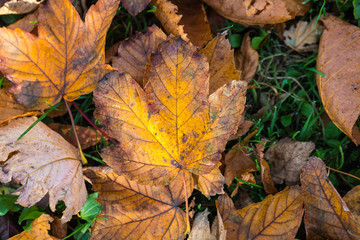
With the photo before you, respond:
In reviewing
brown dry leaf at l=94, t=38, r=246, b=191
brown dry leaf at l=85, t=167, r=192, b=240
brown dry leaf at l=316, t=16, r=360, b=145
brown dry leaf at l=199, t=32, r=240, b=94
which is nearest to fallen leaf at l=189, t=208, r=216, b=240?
Answer: brown dry leaf at l=85, t=167, r=192, b=240

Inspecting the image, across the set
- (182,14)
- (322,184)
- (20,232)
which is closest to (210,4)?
(182,14)

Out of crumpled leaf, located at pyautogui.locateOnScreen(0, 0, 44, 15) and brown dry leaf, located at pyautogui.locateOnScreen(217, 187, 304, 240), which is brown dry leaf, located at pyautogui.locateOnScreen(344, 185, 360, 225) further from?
crumpled leaf, located at pyautogui.locateOnScreen(0, 0, 44, 15)

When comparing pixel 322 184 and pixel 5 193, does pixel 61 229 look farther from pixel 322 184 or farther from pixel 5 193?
pixel 322 184

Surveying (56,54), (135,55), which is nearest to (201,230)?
(135,55)

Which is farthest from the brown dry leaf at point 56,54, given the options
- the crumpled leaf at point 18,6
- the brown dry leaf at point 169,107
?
the crumpled leaf at point 18,6

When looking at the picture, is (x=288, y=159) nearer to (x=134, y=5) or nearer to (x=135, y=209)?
(x=135, y=209)

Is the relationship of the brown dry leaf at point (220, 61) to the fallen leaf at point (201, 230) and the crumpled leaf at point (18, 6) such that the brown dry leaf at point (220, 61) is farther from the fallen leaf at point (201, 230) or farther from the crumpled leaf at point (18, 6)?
the crumpled leaf at point (18, 6)

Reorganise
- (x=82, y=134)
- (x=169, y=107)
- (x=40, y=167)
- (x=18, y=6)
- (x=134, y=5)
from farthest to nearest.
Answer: (x=82, y=134)
(x=18, y=6)
(x=134, y=5)
(x=40, y=167)
(x=169, y=107)
